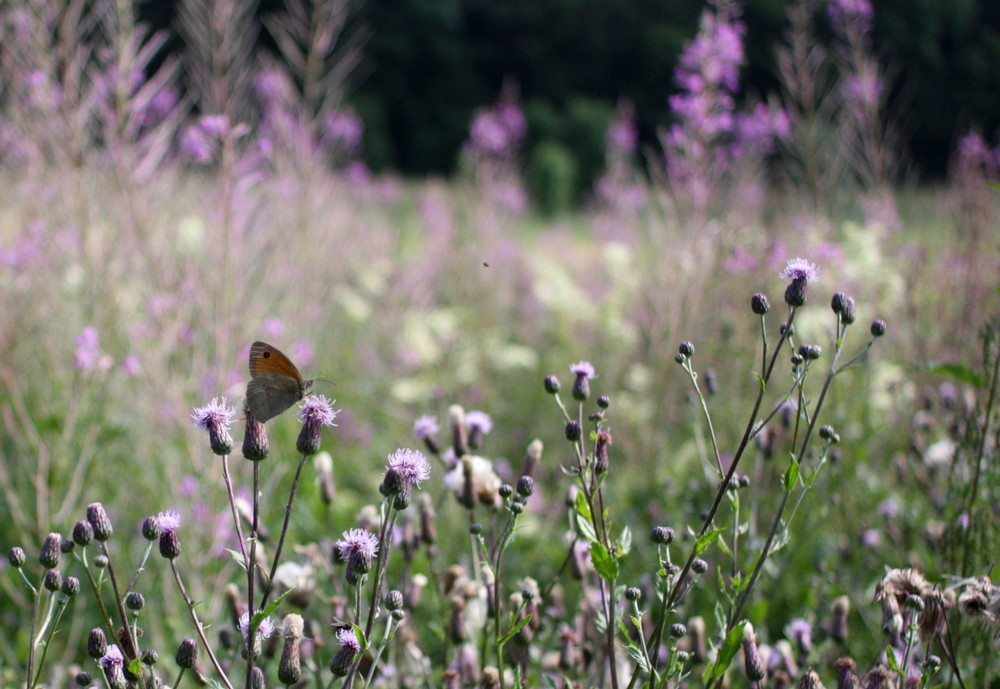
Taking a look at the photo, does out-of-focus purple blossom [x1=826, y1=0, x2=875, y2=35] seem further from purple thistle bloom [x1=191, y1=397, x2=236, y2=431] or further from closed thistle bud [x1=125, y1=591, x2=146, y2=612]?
closed thistle bud [x1=125, y1=591, x2=146, y2=612]

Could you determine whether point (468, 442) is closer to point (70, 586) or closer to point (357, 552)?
point (357, 552)

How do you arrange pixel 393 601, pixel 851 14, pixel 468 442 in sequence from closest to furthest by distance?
pixel 393 601, pixel 468 442, pixel 851 14

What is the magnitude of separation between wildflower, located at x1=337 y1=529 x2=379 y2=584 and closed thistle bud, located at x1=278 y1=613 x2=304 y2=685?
0.10m

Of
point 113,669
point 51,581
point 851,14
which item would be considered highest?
point 851,14

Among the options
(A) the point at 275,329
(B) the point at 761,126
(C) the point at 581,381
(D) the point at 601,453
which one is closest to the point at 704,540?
(D) the point at 601,453

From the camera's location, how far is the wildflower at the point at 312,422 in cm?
108

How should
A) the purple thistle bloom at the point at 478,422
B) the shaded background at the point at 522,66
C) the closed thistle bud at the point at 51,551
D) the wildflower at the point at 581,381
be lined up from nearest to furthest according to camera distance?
the closed thistle bud at the point at 51,551
the wildflower at the point at 581,381
the purple thistle bloom at the point at 478,422
the shaded background at the point at 522,66

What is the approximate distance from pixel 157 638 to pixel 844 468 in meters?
2.02

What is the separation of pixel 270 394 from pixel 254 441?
10 centimetres

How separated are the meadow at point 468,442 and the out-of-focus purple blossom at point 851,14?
0.14 m

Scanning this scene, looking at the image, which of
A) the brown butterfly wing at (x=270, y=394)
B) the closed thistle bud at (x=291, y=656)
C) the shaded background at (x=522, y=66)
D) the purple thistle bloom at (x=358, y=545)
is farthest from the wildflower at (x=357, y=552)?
the shaded background at (x=522, y=66)

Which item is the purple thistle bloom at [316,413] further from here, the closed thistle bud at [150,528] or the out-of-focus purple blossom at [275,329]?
the out-of-focus purple blossom at [275,329]

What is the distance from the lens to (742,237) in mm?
3400

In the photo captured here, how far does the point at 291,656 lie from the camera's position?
1072 millimetres
